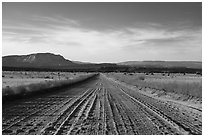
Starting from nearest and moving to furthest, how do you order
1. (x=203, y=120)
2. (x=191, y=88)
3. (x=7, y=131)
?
1. (x=7, y=131)
2. (x=203, y=120)
3. (x=191, y=88)

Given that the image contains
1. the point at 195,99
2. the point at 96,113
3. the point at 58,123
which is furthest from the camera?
the point at 195,99

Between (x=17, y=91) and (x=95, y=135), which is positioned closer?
(x=95, y=135)

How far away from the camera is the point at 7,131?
8523 mm

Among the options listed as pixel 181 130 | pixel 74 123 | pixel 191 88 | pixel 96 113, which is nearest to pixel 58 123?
pixel 74 123

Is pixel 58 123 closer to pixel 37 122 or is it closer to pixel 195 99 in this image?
pixel 37 122

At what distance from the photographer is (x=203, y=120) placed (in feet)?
37.3

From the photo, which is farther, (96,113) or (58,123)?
(96,113)

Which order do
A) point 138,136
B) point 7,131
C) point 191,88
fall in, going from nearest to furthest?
point 138,136 → point 7,131 → point 191,88

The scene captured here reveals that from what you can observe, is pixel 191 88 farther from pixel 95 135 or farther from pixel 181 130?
pixel 95 135

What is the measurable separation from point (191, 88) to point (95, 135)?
1603 centimetres

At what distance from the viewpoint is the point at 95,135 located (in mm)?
7953

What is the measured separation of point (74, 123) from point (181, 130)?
347 centimetres

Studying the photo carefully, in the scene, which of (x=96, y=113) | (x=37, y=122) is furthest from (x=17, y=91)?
(x=37, y=122)

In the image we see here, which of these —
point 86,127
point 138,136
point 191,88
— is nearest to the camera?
point 138,136
